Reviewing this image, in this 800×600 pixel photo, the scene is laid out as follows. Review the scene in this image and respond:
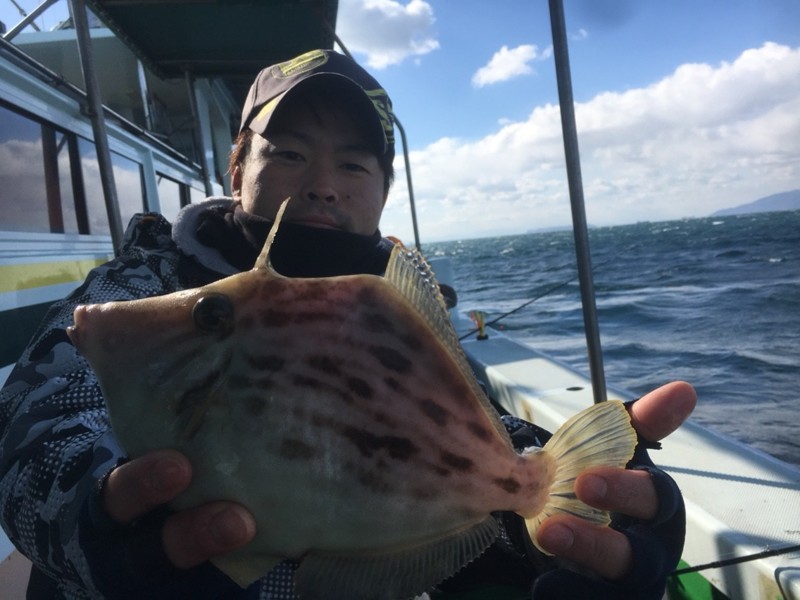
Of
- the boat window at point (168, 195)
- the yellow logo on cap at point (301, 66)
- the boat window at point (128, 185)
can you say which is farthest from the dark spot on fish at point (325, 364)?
the boat window at point (168, 195)

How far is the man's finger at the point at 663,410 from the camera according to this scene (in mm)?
1375

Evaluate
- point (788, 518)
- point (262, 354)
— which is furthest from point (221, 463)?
point (788, 518)

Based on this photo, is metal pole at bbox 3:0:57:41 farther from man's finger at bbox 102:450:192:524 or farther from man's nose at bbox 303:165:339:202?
man's finger at bbox 102:450:192:524

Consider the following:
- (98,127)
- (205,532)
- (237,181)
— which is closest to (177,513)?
(205,532)

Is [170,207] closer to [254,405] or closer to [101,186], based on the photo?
[101,186]

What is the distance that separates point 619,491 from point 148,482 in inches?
35.8

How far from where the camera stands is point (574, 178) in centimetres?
231

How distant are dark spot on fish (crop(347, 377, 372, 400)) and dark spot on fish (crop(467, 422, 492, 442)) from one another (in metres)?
0.23

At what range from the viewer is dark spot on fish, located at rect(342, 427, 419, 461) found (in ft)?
3.25

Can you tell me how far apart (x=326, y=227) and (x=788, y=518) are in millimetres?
2118

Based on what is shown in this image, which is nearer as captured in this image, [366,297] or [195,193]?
[366,297]

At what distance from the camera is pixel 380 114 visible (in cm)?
196

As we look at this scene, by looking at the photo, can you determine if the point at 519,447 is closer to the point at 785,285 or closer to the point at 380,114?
the point at 380,114

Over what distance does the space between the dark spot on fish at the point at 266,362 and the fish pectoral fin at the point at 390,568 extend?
0.35m
